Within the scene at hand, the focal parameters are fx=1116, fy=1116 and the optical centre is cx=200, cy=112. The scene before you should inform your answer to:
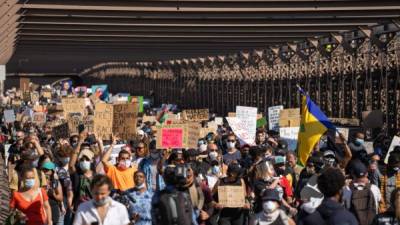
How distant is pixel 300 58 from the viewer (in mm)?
46219

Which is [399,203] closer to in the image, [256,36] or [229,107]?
→ [256,36]

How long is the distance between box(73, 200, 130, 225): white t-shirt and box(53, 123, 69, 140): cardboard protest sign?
544 inches

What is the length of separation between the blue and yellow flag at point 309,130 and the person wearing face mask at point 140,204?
3.03 metres

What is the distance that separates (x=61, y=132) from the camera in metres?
23.4

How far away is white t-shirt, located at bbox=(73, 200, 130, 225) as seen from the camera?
9.05 meters

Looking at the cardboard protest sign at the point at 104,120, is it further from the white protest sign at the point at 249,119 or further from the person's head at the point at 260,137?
the person's head at the point at 260,137

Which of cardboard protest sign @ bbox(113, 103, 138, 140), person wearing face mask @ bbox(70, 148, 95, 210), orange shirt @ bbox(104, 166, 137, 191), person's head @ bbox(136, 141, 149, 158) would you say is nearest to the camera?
person wearing face mask @ bbox(70, 148, 95, 210)

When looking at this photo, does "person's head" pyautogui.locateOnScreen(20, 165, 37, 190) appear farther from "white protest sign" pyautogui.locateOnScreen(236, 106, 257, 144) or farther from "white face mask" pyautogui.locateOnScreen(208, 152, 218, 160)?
"white protest sign" pyautogui.locateOnScreen(236, 106, 257, 144)

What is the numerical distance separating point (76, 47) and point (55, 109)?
2516cm

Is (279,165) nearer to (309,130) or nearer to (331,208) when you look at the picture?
(309,130)

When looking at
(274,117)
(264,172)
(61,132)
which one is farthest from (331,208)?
(274,117)

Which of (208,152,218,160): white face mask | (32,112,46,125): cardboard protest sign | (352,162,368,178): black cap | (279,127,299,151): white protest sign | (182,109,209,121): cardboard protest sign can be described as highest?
(182,109,209,121): cardboard protest sign

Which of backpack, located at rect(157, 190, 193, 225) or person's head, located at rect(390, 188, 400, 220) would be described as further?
backpack, located at rect(157, 190, 193, 225)

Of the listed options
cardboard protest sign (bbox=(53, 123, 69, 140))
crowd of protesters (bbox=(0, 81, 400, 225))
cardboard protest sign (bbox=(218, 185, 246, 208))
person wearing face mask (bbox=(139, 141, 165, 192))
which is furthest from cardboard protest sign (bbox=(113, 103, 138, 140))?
cardboard protest sign (bbox=(218, 185, 246, 208))
